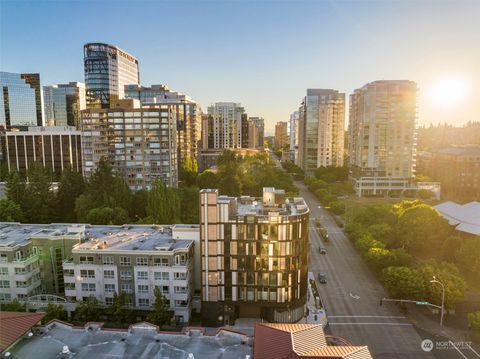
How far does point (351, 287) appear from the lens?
38.3 meters

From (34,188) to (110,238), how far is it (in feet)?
97.8

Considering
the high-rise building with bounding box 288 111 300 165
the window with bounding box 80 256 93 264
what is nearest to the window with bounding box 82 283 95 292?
the window with bounding box 80 256 93 264

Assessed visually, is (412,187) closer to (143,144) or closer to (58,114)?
(143,144)

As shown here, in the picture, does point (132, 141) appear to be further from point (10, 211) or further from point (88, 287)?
point (88, 287)

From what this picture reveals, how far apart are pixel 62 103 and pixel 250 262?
4932 inches

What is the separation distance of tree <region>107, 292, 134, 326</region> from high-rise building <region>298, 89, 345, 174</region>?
90799 mm

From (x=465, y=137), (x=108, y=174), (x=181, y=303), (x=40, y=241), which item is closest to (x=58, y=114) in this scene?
(x=108, y=174)

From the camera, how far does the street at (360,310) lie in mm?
27866

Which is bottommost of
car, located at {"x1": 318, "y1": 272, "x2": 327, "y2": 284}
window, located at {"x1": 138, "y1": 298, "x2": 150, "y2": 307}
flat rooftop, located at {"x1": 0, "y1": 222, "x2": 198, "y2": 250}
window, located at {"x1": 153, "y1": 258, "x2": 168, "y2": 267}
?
car, located at {"x1": 318, "y1": 272, "x2": 327, "y2": 284}

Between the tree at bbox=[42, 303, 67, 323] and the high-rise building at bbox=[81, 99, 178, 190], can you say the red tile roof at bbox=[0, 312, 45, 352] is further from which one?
the high-rise building at bbox=[81, 99, 178, 190]

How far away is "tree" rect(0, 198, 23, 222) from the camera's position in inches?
1982

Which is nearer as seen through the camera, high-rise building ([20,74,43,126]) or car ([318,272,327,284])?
car ([318,272,327,284])

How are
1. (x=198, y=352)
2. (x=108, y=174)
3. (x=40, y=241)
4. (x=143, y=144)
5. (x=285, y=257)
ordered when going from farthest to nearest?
(x=143, y=144) → (x=108, y=174) → (x=40, y=241) → (x=285, y=257) → (x=198, y=352)

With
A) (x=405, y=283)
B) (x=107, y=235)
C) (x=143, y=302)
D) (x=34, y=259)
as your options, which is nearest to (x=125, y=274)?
(x=143, y=302)
